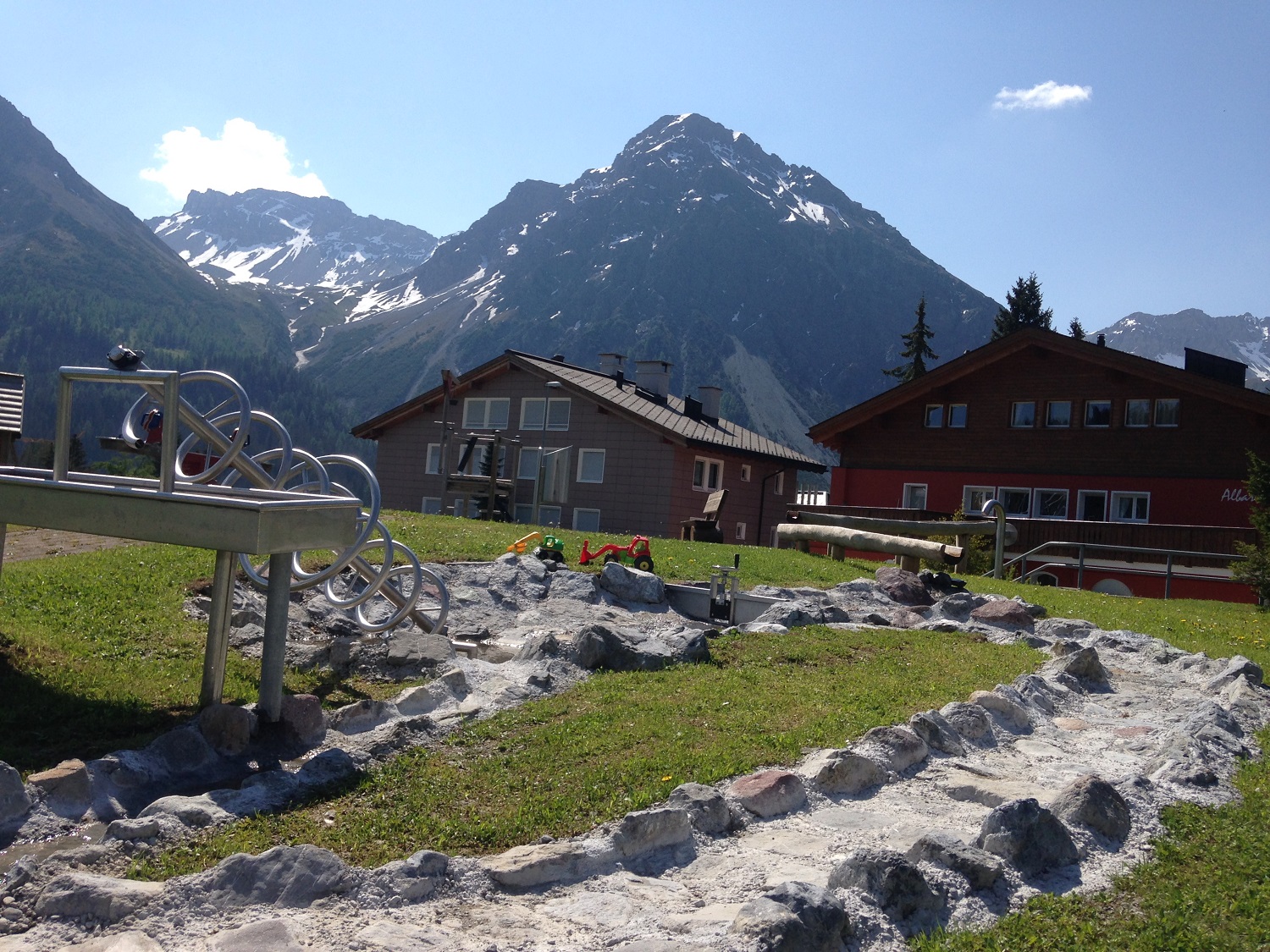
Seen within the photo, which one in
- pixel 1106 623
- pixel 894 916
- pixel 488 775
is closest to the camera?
pixel 894 916

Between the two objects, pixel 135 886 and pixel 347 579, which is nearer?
pixel 135 886

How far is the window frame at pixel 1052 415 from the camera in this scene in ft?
108

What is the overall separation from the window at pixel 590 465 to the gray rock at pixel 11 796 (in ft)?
107

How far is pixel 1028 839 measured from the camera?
17.1 ft

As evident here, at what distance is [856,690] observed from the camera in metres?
8.94

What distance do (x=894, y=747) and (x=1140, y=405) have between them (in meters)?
28.5

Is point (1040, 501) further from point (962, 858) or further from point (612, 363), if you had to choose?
point (962, 858)

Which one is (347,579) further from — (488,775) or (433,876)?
(433,876)

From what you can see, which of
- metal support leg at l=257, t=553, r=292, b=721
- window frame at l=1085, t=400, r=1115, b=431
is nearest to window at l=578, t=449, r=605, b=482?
window frame at l=1085, t=400, r=1115, b=431

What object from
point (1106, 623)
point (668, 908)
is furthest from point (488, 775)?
point (1106, 623)

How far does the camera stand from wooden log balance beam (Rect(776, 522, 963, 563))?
62.7ft

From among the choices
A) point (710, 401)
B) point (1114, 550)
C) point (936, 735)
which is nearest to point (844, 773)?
point (936, 735)

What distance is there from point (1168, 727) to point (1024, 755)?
1.82 metres

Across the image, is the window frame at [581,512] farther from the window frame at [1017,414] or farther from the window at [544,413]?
the window frame at [1017,414]
